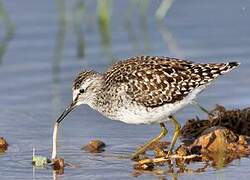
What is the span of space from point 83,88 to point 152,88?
82 centimetres

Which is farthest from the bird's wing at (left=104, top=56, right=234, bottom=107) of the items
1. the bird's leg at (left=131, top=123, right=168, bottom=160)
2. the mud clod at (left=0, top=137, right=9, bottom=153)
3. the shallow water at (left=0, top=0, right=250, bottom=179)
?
the mud clod at (left=0, top=137, right=9, bottom=153)

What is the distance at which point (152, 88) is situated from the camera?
Answer: 37.0 feet

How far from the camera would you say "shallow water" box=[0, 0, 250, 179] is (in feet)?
36.1

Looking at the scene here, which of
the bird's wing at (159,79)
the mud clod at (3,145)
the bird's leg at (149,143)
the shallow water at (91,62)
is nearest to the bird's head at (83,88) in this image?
the bird's wing at (159,79)

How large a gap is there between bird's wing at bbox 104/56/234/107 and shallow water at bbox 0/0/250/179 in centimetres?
65

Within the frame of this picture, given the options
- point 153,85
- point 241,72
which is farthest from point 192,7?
point 153,85

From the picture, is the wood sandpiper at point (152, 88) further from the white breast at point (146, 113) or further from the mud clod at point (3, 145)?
the mud clod at point (3, 145)

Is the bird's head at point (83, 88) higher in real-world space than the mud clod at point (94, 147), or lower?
higher

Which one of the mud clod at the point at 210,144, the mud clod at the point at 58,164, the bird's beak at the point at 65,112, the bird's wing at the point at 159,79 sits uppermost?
the bird's wing at the point at 159,79

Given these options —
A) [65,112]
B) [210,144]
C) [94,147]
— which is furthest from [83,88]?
[210,144]

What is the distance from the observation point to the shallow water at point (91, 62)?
11.0m

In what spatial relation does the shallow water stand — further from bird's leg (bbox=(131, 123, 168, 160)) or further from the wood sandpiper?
the wood sandpiper

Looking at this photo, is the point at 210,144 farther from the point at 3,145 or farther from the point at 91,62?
the point at 91,62

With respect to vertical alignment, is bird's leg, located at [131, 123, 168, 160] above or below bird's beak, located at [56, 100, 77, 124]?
below
